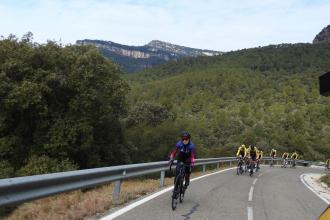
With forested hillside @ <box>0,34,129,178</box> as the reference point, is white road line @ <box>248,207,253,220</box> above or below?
below

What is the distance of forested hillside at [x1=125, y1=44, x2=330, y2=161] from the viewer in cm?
7506

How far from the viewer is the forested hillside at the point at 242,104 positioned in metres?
75.1

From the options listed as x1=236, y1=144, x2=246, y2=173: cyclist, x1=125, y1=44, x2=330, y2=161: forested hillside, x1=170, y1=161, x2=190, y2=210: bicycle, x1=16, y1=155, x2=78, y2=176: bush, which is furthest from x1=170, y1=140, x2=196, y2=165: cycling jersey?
x1=125, y1=44, x2=330, y2=161: forested hillside

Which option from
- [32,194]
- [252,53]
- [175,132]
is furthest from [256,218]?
[252,53]

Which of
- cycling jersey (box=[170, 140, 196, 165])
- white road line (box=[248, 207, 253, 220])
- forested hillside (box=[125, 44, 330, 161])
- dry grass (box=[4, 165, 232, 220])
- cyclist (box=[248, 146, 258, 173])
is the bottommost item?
white road line (box=[248, 207, 253, 220])

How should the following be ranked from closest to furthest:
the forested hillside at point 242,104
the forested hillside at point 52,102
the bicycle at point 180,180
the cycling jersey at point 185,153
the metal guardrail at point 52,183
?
the metal guardrail at point 52,183 → the bicycle at point 180,180 → the cycling jersey at point 185,153 → the forested hillside at point 52,102 → the forested hillside at point 242,104

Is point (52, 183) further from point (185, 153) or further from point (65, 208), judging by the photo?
point (185, 153)

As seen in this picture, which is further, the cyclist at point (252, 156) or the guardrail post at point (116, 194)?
the cyclist at point (252, 156)

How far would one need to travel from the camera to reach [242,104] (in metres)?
136

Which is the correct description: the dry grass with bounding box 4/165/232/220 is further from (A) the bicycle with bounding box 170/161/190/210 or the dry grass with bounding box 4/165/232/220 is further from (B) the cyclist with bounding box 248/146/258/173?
(B) the cyclist with bounding box 248/146/258/173

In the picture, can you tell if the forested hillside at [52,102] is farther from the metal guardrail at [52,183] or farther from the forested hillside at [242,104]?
the forested hillside at [242,104]

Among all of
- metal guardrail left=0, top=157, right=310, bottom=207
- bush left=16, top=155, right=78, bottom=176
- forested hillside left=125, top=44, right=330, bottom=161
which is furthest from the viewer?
forested hillside left=125, top=44, right=330, bottom=161

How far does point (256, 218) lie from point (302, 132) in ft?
342

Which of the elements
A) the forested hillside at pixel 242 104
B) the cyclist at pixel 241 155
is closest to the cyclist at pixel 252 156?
the cyclist at pixel 241 155
